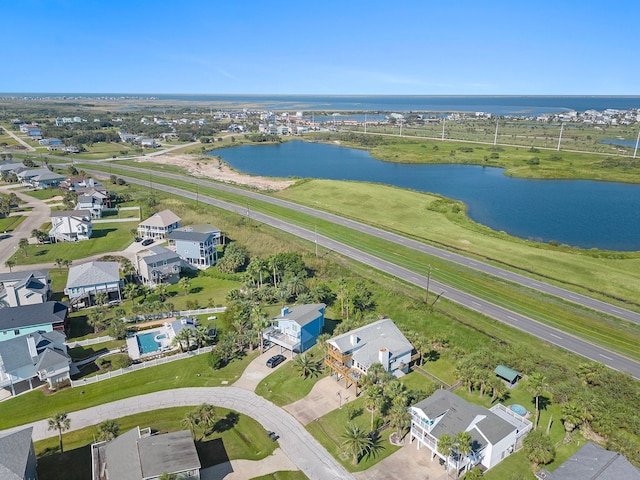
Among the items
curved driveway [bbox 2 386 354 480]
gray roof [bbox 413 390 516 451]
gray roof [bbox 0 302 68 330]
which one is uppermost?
gray roof [bbox 0 302 68 330]

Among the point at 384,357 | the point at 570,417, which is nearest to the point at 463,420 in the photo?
the point at 570,417

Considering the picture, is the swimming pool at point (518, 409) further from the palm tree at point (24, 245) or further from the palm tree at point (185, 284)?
the palm tree at point (24, 245)

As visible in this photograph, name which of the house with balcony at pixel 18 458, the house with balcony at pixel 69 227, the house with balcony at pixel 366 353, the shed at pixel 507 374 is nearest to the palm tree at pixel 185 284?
the house with balcony at pixel 366 353

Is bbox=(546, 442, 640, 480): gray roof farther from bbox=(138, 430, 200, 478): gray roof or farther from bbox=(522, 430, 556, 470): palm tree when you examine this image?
bbox=(138, 430, 200, 478): gray roof

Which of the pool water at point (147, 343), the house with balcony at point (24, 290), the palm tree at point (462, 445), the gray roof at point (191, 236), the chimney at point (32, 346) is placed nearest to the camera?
the palm tree at point (462, 445)

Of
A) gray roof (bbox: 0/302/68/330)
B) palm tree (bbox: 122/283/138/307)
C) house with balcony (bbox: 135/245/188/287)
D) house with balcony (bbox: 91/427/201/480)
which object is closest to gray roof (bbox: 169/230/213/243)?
house with balcony (bbox: 135/245/188/287)

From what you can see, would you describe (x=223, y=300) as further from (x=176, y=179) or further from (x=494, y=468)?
(x=176, y=179)
